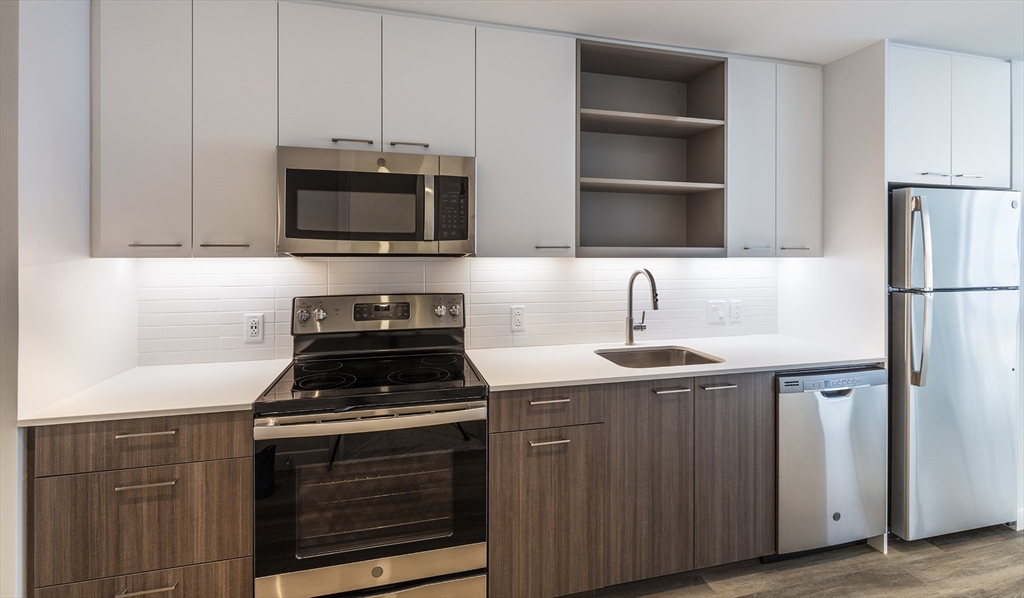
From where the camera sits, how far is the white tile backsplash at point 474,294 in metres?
2.11

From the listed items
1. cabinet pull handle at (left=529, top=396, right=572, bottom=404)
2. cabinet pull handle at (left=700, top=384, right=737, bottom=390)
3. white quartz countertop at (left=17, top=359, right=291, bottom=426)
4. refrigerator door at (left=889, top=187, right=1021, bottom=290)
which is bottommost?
cabinet pull handle at (left=529, top=396, right=572, bottom=404)

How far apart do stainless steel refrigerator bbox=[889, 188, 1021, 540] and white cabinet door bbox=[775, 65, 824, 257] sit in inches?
13.8

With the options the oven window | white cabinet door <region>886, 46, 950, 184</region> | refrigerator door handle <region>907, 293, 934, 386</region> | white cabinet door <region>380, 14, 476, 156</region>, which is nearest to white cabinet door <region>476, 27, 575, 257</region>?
white cabinet door <region>380, 14, 476, 156</region>

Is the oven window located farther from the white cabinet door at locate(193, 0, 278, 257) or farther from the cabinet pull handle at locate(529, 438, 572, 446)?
the cabinet pull handle at locate(529, 438, 572, 446)

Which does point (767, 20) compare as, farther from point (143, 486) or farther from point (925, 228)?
point (143, 486)

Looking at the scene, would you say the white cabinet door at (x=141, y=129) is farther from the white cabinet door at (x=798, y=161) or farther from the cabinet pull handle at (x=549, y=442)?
the white cabinet door at (x=798, y=161)

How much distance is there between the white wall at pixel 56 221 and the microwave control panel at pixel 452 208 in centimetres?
119

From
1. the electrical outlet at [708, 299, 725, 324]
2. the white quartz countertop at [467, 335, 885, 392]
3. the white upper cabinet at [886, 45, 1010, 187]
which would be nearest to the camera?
the white quartz countertop at [467, 335, 885, 392]

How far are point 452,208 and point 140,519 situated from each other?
1428 millimetres

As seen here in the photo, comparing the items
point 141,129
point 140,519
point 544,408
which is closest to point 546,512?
point 544,408

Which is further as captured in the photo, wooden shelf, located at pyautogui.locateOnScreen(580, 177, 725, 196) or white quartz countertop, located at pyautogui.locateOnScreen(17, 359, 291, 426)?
wooden shelf, located at pyautogui.locateOnScreen(580, 177, 725, 196)

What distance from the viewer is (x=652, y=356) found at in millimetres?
2602

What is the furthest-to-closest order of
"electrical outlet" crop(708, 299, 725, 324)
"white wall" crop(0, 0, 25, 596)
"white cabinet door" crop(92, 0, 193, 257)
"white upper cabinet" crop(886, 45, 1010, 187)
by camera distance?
"electrical outlet" crop(708, 299, 725, 324) < "white upper cabinet" crop(886, 45, 1010, 187) < "white cabinet door" crop(92, 0, 193, 257) < "white wall" crop(0, 0, 25, 596)

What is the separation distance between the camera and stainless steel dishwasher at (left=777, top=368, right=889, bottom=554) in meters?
2.14
